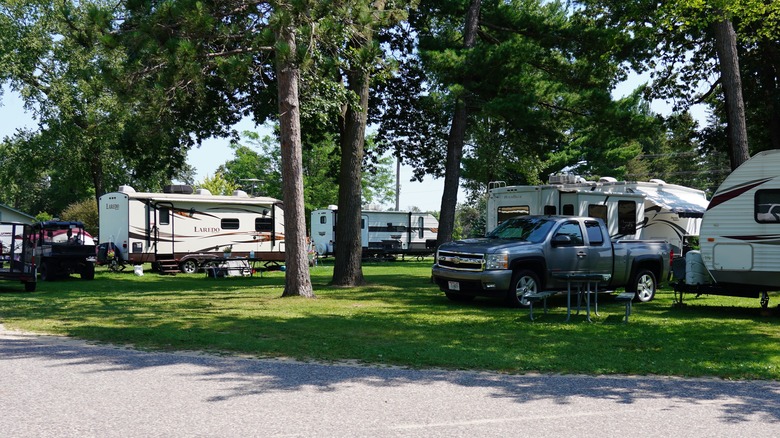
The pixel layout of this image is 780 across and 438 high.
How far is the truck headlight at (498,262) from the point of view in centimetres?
1349

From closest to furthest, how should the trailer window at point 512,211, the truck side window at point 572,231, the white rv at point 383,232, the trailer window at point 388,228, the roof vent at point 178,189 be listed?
the truck side window at point 572,231
the trailer window at point 512,211
the roof vent at point 178,189
the white rv at point 383,232
the trailer window at point 388,228

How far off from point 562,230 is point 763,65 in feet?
48.7

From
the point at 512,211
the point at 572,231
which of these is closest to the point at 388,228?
the point at 512,211

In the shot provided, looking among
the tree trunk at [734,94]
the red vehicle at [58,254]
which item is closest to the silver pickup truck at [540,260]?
the tree trunk at [734,94]

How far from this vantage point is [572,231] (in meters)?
14.6

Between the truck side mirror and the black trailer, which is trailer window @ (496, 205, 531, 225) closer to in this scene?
the truck side mirror

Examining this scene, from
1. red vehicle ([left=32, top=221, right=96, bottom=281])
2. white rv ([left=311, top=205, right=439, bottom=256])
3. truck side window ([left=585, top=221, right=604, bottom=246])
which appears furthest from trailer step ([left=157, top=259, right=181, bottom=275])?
truck side window ([left=585, top=221, right=604, bottom=246])

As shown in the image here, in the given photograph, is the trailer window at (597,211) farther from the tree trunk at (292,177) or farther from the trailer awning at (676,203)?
the tree trunk at (292,177)

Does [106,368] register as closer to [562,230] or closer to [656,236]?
[562,230]

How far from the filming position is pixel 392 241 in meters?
37.5

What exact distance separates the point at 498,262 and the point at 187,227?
49.1 ft

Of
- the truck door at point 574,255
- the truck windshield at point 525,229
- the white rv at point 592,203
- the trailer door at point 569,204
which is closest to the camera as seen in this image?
the truck door at point 574,255

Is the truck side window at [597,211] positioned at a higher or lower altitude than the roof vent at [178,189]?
lower

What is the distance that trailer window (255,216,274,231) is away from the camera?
2723cm
